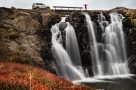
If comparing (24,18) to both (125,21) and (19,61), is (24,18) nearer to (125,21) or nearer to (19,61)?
(19,61)

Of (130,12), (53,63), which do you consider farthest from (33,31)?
(130,12)

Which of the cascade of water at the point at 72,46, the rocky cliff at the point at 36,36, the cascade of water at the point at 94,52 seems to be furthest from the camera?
the cascade of water at the point at 94,52

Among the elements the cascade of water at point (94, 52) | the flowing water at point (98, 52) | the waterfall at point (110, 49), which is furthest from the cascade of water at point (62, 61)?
the waterfall at point (110, 49)

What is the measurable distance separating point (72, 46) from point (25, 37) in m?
7.39

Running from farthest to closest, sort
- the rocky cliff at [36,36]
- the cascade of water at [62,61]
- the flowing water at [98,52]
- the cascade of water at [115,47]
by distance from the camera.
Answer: the cascade of water at [115,47]
the flowing water at [98,52]
the cascade of water at [62,61]
the rocky cliff at [36,36]

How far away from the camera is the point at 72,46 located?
42.4 m

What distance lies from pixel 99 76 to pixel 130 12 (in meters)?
15.4

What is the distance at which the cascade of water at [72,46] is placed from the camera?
41.3m

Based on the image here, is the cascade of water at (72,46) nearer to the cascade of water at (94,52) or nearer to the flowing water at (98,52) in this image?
the flowing water at (98,52)

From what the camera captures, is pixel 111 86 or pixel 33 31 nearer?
pixel 111 86

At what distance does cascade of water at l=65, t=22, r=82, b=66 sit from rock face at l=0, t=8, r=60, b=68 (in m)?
2.46

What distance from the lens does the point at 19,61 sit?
3341cm

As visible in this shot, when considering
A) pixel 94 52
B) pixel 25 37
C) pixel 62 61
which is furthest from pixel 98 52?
pixel 25 37

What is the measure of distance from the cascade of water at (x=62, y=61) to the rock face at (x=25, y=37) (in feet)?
2.77
